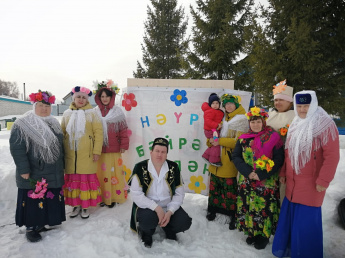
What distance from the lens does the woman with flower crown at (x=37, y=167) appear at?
8.80 feet

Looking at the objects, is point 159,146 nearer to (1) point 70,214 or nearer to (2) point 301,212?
(2) point 301,212

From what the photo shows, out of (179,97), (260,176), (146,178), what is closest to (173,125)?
(179,97)

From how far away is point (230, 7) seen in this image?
352 inches

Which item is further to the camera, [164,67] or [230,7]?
[164,67]

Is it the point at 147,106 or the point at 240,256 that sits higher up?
the point at 147,106

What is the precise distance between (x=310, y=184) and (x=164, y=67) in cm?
1373

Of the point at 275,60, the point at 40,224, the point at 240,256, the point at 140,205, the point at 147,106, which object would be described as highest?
the point at 275,60

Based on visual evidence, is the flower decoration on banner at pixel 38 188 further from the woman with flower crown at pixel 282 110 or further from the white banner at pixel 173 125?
the woman with flower crown at pixel 282 110

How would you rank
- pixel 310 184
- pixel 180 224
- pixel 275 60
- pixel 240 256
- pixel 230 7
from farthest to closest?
pixel 230 7 → pixel 275 60 → pixel 180 224 → pixel 240 256 → pixel 310 184

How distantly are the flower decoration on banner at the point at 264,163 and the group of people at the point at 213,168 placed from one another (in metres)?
0.01

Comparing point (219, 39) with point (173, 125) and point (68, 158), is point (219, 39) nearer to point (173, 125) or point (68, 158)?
point (173, 125)

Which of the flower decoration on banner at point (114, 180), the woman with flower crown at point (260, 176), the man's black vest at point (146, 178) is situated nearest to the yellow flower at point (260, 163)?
the woman with flower crown at point (260, 176)

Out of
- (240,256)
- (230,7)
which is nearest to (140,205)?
(240,256)

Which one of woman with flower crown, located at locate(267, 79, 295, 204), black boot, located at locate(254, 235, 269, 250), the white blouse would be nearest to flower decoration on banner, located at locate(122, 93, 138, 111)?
the white blouse
